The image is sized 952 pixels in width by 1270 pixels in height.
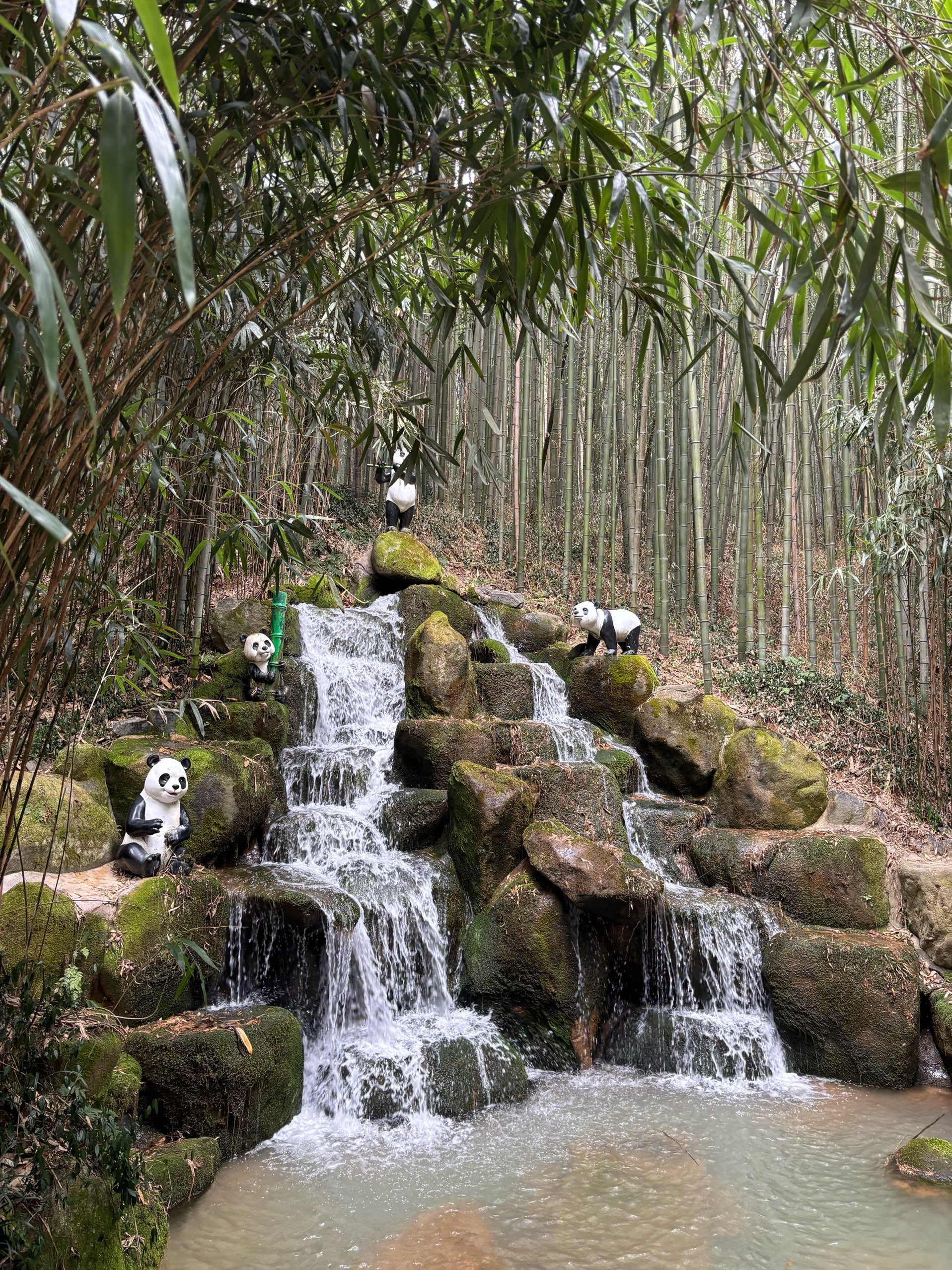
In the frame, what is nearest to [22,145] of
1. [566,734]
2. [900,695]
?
[566,734]

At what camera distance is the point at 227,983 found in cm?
365

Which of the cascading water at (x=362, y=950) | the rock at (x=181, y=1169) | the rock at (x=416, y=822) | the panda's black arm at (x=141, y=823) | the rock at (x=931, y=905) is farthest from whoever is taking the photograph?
the rock at (x=416, y=822)

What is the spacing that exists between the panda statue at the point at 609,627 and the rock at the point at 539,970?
228 centimetres

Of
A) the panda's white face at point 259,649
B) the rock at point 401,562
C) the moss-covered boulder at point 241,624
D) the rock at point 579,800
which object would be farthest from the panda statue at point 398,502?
the rock at point 579,800

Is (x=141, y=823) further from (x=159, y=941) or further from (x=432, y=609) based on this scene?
(x=432, y=609)

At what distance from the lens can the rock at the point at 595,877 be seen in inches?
159

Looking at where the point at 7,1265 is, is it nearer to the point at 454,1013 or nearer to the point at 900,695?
the point at 454,1013

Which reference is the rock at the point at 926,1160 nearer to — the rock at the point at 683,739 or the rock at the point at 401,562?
the rock at the point at 683,739

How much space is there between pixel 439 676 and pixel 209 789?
6.12 ft

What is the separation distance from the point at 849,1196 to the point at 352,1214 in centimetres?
160

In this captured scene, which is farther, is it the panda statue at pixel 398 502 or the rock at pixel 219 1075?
the panda statue at pixel 398 502

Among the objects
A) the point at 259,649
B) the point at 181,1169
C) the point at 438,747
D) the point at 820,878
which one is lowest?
the point at 181,1169

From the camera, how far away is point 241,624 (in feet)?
18.7

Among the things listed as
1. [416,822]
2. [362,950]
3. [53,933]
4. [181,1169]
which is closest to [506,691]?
[416,822]
